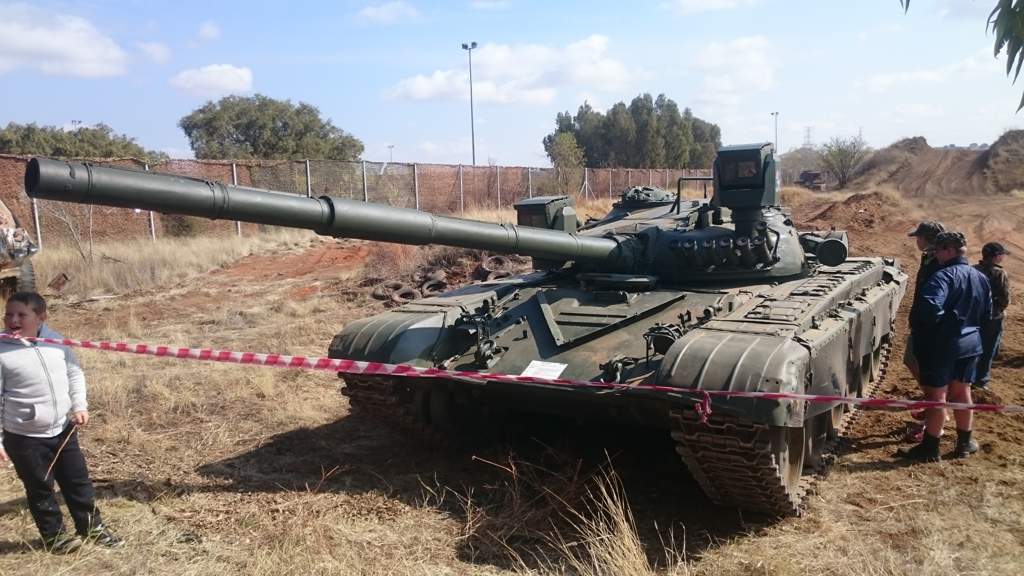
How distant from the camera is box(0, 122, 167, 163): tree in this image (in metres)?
26.4

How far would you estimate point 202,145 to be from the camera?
3203 centimetres

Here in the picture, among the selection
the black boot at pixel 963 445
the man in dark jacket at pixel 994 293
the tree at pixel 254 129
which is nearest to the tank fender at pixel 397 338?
the black boot at pixel 963 445

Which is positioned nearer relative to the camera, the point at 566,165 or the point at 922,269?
the point at 922,269

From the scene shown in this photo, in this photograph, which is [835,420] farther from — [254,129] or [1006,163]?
[1006,163]

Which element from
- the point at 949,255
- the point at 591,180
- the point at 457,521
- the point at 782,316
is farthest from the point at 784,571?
the point at 591,180

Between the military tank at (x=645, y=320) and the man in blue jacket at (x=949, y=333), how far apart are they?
0.51 metres

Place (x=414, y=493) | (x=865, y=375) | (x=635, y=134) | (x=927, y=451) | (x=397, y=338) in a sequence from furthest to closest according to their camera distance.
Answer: (x=635, y=134) → (x=865, y=375) → (x=927, y=451) → (x=397, y=338) → (x=414, y=493)

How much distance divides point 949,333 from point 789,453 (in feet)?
5.52

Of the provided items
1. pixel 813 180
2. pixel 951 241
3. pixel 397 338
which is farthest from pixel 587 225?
pixel 813 180

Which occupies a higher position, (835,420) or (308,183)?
(308,183)

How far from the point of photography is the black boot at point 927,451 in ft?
20.2

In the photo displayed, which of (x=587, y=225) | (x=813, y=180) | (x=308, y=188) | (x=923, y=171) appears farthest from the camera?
(x=813, y=180)

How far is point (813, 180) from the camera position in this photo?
4559 centimetres

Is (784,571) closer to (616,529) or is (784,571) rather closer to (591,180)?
(616,529)
